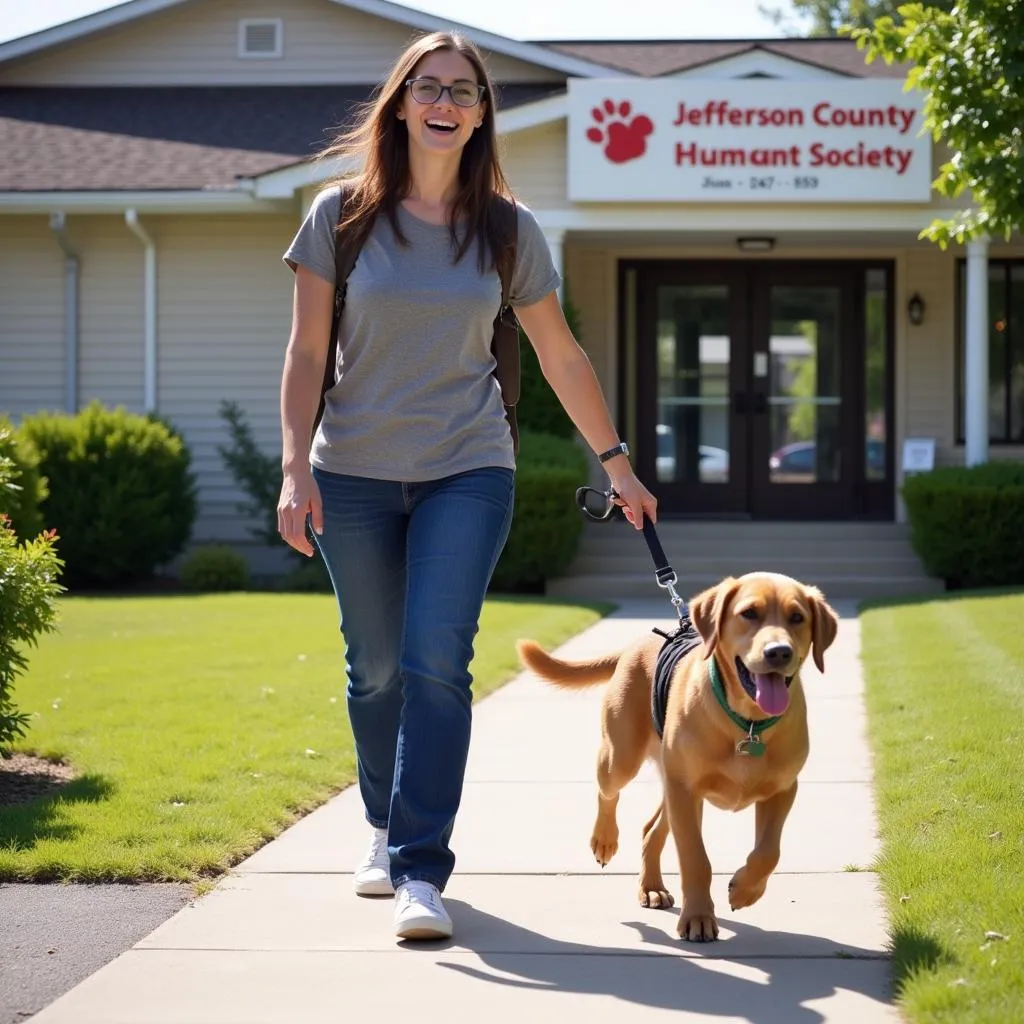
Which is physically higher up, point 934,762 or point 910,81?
point 910,81

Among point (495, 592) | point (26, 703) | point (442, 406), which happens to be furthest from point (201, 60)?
point (442, 406)

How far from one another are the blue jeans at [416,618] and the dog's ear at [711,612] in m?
0.56

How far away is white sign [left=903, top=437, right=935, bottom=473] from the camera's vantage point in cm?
1645

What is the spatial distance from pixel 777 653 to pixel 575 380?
3.74 ft

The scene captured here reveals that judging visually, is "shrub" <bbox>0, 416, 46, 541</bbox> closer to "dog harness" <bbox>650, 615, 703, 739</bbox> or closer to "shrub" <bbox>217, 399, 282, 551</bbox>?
"shrub" <bbox>217, 399, 282, 551</bbox>

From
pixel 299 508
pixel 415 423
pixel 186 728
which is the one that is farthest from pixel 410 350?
pixel 186 728

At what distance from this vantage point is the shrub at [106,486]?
15375mm

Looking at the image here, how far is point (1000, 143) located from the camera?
10367 mm

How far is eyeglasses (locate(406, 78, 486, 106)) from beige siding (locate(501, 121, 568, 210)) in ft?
38.1

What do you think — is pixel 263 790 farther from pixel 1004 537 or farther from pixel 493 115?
pixel 1004 537

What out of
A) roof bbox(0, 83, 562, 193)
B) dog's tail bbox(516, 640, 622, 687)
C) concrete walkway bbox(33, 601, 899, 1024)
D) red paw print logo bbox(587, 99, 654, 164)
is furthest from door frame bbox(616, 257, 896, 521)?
dog's tail bbox(516, 640, 622, 687)

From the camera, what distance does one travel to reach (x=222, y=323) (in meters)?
17.6

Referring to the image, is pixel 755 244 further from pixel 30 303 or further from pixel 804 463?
pixel 30 303

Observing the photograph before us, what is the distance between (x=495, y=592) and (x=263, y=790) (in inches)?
364
